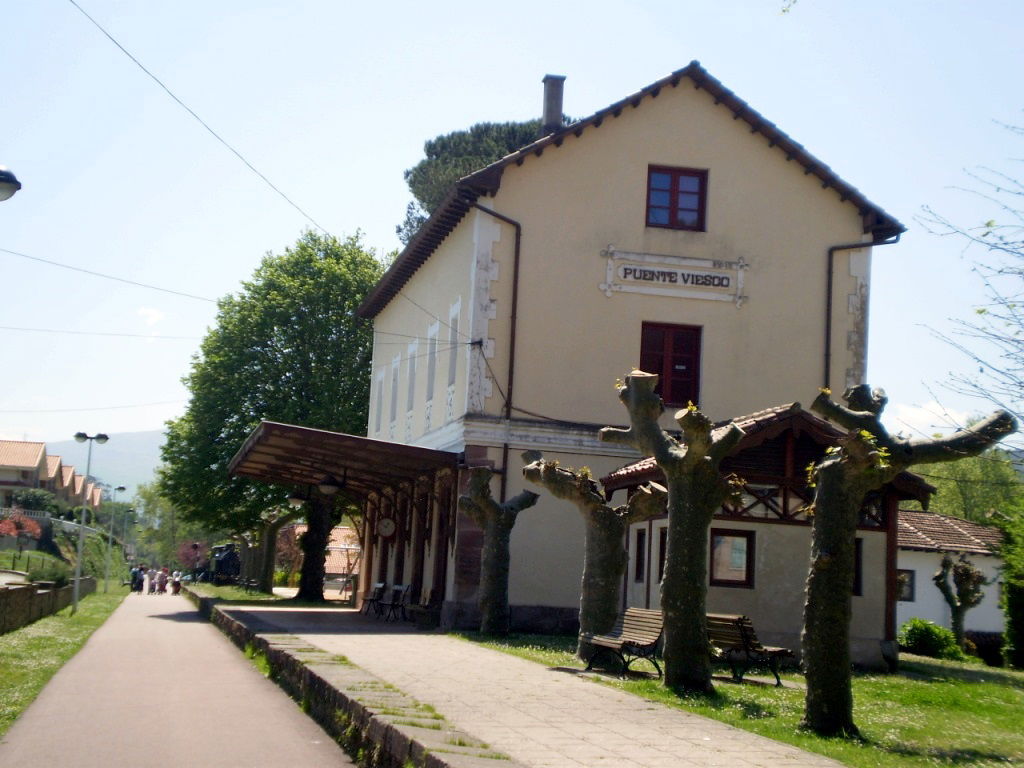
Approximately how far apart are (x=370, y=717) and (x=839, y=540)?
13.0 feet

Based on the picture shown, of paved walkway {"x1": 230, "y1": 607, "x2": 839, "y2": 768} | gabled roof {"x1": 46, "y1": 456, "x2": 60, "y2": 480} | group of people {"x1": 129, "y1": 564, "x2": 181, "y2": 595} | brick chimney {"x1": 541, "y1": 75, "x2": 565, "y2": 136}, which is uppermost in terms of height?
brick chimney {"x1": 541, "y1": 75, "x2": 565, "y2": 136}

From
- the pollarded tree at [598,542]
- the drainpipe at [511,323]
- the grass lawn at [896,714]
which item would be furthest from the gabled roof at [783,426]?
the drainpipe at [511,323]

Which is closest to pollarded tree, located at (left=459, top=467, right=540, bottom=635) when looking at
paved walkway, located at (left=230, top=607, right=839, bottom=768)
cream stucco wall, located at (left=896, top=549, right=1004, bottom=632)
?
paved walkway, located at (left=230, top=607, right=839, bottom=768)

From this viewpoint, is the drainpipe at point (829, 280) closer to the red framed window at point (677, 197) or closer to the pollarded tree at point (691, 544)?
the red framed window at point (677, 197)

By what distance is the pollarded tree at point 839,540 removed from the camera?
9.73 metres

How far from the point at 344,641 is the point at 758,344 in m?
10.2

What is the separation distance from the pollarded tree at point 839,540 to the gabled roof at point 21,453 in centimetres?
9252

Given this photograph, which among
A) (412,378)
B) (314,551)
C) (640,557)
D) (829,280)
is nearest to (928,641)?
(829,280)

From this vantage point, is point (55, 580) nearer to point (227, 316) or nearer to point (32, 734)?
point (227, 316)

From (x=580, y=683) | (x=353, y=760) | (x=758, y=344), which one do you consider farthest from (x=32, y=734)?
(x=758, y=344)

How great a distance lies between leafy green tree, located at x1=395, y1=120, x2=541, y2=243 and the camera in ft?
153

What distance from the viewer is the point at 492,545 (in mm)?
19469

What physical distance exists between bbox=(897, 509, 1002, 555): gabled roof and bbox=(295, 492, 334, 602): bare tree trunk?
58.2 feet

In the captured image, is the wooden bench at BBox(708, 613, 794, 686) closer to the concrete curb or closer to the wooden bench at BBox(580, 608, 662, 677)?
the wooden bench at BBox(580, 608, 662, 677)
